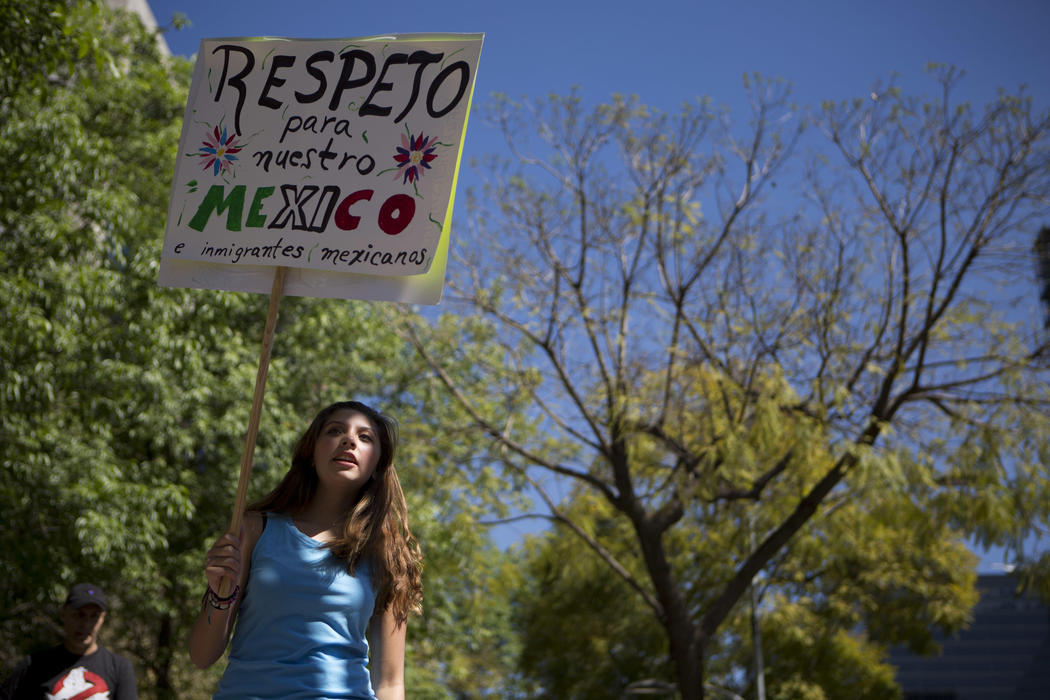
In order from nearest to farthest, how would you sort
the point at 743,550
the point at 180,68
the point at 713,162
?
the point at 713,162
the point at 743,550
the point at 180,68

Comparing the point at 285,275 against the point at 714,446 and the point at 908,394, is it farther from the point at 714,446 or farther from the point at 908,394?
the point at 908,394

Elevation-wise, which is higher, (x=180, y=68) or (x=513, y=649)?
(x=180, y=68)

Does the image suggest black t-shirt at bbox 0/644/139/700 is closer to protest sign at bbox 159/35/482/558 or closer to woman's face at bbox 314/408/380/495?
protest sign at bbox 159/35/482/558

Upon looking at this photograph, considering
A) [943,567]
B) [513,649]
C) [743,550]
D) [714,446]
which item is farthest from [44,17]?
[513,649]

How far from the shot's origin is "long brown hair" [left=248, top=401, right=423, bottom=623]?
3.28 meters

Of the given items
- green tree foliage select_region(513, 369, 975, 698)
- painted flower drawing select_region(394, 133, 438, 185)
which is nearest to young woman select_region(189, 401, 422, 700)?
painted flower drawing select_region(394, 133, 438, 185)

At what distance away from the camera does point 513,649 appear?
36.1 meters

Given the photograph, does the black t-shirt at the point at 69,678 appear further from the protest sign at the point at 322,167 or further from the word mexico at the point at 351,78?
the word mexico at the point at 351,78

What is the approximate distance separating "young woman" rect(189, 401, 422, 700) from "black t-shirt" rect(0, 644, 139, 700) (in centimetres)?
275

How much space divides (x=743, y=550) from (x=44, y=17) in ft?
47.4

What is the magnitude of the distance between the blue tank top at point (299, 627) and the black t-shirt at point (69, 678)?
2.92 meters

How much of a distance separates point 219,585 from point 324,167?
1596 millimetres

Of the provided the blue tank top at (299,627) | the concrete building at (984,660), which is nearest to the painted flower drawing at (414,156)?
the blue tank top at (299,627)

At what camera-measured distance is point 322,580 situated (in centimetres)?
310
